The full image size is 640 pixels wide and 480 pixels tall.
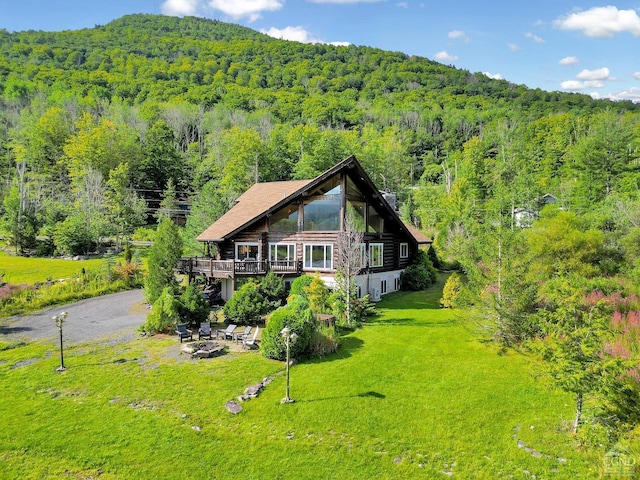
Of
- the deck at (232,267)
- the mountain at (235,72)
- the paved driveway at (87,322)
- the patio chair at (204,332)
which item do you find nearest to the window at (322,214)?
the deck at (232,267)

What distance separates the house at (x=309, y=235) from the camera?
23.4 meters

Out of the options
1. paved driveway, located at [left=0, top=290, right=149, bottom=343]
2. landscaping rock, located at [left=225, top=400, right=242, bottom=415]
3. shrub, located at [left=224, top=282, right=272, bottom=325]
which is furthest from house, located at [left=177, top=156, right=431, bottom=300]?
landscaping rock, located at [left=225, top=400, right=242, bottom=415]

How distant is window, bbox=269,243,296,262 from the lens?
81.3 feet

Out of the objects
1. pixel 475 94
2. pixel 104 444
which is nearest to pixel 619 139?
pixel 104 444

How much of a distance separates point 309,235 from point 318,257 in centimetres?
146

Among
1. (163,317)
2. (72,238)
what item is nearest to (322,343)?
(163,317)

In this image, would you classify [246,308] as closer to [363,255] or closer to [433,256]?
[363,255]

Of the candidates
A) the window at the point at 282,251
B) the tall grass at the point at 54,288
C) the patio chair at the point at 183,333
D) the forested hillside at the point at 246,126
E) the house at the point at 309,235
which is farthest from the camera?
the forested hillside at the point at 246,126

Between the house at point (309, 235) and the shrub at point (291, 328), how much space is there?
818cm

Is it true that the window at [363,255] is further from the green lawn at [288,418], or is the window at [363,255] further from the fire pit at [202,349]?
the fire pit at [202,349]

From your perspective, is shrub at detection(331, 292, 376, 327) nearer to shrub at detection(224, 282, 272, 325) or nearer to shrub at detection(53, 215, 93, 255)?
shrub at detection(224, 282, 272, 325)

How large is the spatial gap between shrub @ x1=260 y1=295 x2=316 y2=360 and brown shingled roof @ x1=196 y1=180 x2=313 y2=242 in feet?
32.9

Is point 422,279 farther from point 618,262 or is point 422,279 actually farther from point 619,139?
point 619,139

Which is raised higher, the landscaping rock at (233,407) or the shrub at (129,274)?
the shrub at (129,274)
